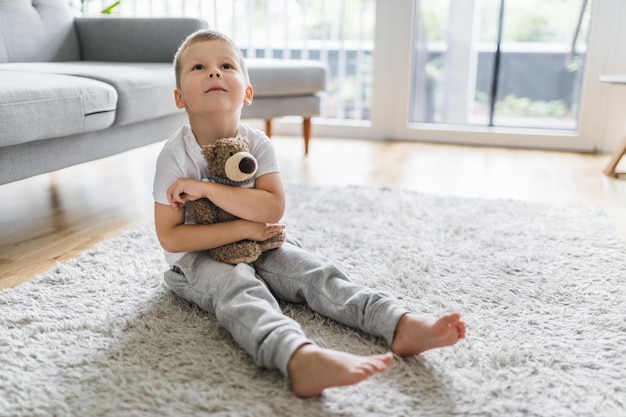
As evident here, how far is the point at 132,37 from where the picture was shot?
2365 millimetres

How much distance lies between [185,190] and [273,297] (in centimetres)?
25

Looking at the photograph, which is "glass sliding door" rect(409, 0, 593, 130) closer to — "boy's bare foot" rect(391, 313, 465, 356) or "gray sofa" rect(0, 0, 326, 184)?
"gray sofa" rect(0, 0, 326, 184)

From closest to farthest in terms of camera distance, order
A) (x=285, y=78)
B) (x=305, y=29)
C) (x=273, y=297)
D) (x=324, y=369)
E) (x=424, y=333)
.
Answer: (x=324, y=369), (x=424, y=333), (x=273, y=297), (x=285, y=78), (x=305, y=29)

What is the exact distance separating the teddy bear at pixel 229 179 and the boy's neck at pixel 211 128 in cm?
4

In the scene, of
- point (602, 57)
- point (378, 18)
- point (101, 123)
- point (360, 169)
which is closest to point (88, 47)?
point (101, 123)

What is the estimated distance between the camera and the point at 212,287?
1.02 meters

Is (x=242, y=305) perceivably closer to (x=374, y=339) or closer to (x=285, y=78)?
(x=374, y=339)

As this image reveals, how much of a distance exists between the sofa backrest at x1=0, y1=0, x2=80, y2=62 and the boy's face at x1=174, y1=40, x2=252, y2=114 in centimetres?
141

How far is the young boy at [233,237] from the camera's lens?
0.94m

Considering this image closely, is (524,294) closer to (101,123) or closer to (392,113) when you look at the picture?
(101,123)

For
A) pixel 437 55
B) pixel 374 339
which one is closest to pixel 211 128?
pixel 374 339

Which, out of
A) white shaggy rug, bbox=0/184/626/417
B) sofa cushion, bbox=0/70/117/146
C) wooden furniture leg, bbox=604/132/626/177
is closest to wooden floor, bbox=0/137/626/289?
wooden furniture leg, bbox=604/132/626/177

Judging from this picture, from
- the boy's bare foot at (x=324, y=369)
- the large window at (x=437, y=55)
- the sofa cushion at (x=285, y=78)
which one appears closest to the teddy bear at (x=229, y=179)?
the boy's bare foot at (x=324, y=369)

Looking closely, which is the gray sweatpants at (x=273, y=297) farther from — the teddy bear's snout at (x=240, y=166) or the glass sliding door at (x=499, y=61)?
the glass sliding door at (x=499, y=61)
